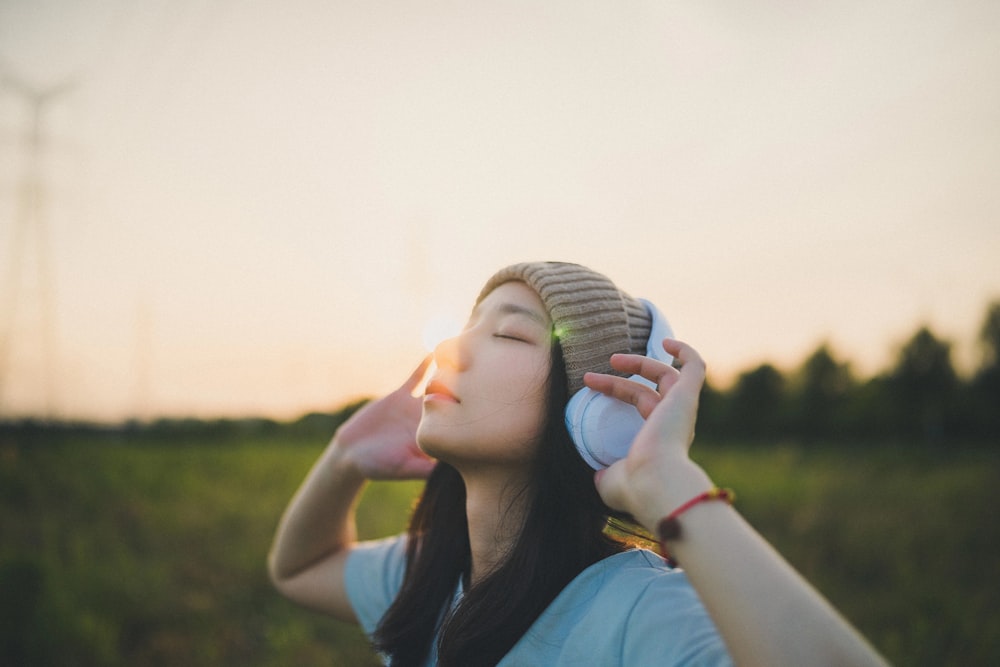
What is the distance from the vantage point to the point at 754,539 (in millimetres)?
1207

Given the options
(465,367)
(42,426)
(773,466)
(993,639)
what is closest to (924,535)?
(993,639)

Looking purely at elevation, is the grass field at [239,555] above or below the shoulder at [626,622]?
below

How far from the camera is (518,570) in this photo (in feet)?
5.98

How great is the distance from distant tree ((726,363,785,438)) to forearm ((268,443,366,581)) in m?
35.0

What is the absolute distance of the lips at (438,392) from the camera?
1.92 meters

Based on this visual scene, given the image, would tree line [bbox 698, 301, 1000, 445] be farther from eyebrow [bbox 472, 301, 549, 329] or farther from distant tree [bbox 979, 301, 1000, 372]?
eyebrow [bbox 472, 301, 549, 329]

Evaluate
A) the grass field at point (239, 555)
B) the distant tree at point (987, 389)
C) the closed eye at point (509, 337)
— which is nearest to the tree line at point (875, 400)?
the distant tree at point (987, 389)

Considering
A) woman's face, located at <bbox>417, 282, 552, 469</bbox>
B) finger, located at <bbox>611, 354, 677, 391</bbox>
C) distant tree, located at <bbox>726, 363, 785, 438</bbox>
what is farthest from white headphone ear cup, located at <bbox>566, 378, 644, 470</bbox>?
distant tree, located at <bbox>726, 363, 785, 438</bbox>

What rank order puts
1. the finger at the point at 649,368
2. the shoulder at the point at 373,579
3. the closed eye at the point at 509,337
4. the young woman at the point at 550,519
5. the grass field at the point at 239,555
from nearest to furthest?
1. the young woman at the point at 550,519
2. the finger at the point at 649,368
3. the closed eye at the point at 509,337
4. the shoulder at the point at 373,579
5. the grass field at the point at 239,555

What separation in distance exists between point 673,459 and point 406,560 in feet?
4.62

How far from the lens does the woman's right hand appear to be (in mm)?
2463

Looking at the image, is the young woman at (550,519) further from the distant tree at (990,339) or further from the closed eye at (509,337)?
the distant tree at (990,339)

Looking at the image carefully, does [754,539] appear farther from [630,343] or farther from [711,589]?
[630,343]

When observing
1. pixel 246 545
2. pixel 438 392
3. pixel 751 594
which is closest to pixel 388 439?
pixel 438 392
